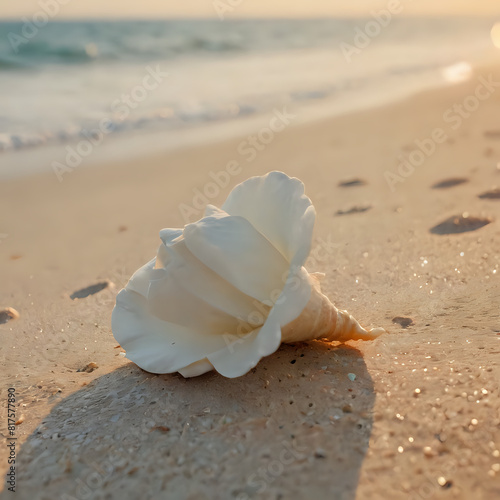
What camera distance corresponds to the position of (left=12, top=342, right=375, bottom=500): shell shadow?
1.23 m

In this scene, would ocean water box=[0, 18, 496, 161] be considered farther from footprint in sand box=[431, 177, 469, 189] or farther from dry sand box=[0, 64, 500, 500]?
footprint in sand box=[431, 177, 469, 189]

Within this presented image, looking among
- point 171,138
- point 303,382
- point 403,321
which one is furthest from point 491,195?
point 171,138

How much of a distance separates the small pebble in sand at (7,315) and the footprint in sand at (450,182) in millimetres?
2477

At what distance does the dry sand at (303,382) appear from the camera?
124 centimetres

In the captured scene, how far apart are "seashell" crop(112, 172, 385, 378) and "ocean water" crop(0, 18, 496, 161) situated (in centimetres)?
468

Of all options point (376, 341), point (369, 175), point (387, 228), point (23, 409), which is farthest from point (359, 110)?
point (23, 409)

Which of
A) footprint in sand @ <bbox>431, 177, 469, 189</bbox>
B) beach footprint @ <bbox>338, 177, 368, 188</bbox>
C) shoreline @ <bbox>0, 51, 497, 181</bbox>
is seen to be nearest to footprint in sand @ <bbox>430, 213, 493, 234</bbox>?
footprint in sand @ <bbox>431, 177, 469, 189</bbox>

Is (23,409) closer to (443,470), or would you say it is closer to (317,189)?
(443,470)

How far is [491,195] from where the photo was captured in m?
3.13

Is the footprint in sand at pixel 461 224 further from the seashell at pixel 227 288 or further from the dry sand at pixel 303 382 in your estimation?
the seashell at pixel 227 288

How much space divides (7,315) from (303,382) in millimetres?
1509

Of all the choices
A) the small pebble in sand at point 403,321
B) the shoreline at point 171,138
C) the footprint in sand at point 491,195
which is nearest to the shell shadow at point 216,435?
the small pebble in sand at point 403,321

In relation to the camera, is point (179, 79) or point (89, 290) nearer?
point (89, 290)

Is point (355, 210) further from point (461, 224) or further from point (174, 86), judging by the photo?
point (174, 86)
